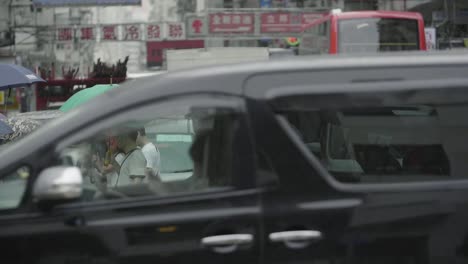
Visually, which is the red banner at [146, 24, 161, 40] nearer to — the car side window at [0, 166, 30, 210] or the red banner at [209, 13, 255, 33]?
the red banner at [209, 13, 255, 33]

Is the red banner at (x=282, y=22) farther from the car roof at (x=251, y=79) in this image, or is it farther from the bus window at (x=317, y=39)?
the car roof at (x=251, y=79)

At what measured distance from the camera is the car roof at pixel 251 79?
3012 millimetres

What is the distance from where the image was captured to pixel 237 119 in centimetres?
303

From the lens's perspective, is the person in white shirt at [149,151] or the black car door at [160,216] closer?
the black car door at [160,216]

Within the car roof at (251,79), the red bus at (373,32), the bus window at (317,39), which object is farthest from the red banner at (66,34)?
the car roof at (251,79)

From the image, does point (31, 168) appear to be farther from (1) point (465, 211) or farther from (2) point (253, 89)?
(1) point (465, 211)

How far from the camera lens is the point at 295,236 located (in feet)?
9.58

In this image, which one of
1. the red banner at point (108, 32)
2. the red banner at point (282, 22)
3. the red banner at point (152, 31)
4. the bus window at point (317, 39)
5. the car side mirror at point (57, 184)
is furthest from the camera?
the red banner at point (152, 31)

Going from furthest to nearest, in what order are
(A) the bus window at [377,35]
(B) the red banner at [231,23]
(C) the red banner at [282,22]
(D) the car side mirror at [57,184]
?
(C) the red banner at [282,22]
(B) the red banner at [231,23]
(A) the bus window at [377,35]
(D) the car side mirror at [57,184]

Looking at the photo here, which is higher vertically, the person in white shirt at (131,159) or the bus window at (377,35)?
the bus window at (377,35)

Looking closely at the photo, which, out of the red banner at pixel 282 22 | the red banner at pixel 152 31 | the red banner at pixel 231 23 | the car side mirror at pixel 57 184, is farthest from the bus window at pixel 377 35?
the red banner at pixel 152 31

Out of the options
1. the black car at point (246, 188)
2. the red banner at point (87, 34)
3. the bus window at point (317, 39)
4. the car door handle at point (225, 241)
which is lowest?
the car door handle at point (225, 241)

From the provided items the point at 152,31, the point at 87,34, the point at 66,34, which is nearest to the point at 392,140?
the point at 87,34

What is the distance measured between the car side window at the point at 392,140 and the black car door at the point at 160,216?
1.02 ft
